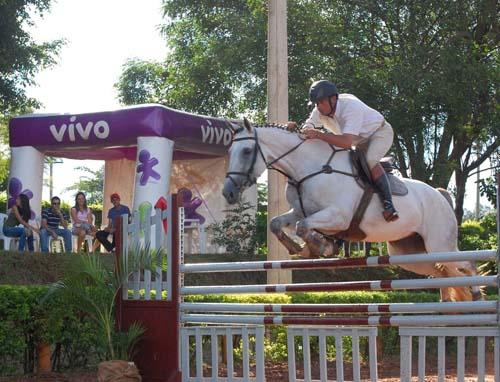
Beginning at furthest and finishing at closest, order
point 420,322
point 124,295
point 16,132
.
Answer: point 16,132 → point 124,295 → point 420,322

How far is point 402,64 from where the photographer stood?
15742 mm

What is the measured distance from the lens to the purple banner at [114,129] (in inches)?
527

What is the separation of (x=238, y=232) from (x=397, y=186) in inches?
360

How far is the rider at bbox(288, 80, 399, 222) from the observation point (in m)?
6.29

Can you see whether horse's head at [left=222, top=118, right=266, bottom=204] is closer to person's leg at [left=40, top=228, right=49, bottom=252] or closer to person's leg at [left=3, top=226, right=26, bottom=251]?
person's leg at [left=3, top=226, right=26, bottom=251]

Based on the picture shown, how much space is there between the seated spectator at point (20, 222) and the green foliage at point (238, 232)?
366 cm

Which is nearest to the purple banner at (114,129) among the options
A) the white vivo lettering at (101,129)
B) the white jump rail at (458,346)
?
the white vivo lettering at (101,129)

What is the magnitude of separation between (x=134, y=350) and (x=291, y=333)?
1.62m

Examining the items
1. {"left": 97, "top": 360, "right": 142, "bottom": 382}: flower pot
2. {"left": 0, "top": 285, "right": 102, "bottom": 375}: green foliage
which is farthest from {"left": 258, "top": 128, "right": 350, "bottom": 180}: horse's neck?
{"left": 0, "top": 285, "right": 102, "bottom": 375}: green foliage

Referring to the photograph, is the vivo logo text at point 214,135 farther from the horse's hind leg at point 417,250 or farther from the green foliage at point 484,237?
the horse's hind leg at point 417,250

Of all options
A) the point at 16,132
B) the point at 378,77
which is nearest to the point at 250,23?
the point at 378,77

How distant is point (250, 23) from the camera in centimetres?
1700

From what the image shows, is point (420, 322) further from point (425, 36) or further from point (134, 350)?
point (425, 36)

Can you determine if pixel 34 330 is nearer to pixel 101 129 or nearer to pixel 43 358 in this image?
pixel 43 358
